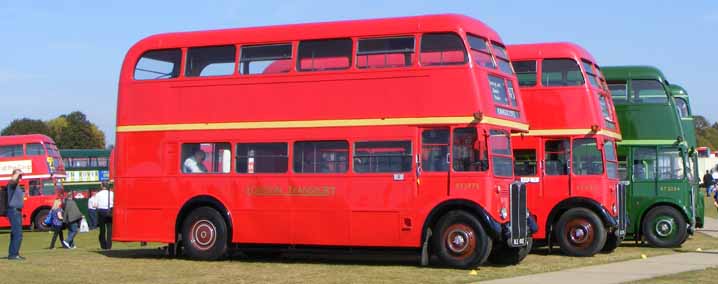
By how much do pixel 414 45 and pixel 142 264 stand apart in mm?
5658

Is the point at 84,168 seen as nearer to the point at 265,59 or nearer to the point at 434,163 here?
the point at 265,59

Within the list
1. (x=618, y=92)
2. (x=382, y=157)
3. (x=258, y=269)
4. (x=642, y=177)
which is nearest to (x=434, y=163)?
(x=382, y=157)

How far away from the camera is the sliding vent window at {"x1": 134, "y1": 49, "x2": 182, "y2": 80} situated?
60.3ft

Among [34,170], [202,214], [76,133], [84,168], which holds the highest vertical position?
[76,133]

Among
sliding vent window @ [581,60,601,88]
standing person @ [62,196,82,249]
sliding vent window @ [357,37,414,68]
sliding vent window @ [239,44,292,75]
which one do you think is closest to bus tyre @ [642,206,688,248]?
sliding vent window @ [581,60,601,88]

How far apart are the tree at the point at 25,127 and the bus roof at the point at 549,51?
96702 millimetres

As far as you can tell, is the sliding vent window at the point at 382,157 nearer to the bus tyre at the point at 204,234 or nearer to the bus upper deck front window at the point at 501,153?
the bus upper deck front window at the point at 501,153

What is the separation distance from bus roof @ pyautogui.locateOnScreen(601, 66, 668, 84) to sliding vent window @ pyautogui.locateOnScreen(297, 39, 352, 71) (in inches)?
366

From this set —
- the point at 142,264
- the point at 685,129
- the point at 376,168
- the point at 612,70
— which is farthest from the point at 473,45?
the point at 685,129

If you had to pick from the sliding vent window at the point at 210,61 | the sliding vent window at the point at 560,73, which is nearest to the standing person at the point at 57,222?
the sliding vent window at the point at 210,61

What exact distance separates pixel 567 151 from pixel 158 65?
787 centimetres

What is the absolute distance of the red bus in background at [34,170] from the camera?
1716 inches

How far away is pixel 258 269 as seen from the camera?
16547 mm

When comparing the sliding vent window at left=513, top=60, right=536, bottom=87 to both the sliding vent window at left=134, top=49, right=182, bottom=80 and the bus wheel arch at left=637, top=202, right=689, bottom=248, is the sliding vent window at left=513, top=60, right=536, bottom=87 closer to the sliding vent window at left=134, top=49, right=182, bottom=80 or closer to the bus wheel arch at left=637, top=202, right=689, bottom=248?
the bus wheel arch at left=637, top=202, right=689, bottom=248
